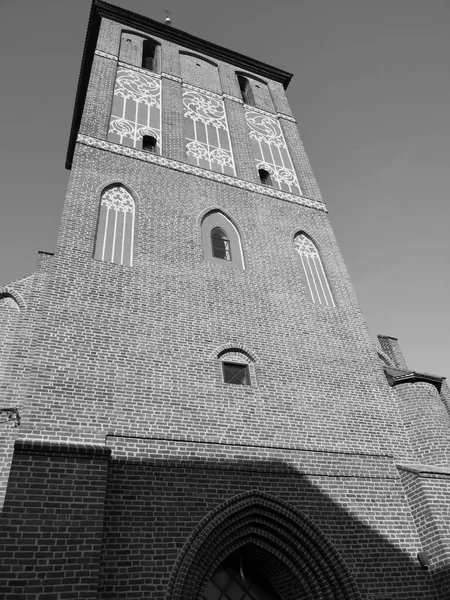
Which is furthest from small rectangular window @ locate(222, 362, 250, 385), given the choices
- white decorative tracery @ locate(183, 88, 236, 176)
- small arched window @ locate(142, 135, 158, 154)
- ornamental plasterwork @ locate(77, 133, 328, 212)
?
small arched window @ locate(142, 135, 158, 154)

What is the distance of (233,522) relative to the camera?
21.0ft

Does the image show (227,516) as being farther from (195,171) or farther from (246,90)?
(246,90)

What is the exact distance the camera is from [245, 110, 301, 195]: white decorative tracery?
13.2 m

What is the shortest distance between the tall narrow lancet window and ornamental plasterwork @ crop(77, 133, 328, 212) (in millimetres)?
1318

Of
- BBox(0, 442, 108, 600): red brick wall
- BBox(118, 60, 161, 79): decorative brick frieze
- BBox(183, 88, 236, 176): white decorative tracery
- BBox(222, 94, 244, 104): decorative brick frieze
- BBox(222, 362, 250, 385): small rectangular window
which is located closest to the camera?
BBox(0, 442, 108, 600): red brick wall

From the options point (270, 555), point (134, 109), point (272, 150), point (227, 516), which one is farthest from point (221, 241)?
point (270, 555)

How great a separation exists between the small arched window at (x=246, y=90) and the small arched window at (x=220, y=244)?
7.50 meters

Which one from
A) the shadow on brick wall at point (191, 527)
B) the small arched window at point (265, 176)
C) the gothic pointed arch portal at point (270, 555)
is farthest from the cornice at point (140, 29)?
the gothic pointed arch portal at point (270, 555)

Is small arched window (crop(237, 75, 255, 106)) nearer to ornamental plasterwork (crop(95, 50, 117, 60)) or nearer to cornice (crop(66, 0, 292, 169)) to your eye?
cornice (crop(66, 0, 292, 169))

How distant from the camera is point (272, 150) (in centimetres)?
1413

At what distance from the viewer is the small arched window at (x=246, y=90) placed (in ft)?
53.2

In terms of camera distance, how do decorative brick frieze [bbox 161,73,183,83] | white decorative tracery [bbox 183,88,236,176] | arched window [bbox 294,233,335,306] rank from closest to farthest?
arched window [bbox 294,233,335,306]
white decorative tracery [bbox 183,88,236,176]
decorative brick frieze [bbox 161,73,183,83]

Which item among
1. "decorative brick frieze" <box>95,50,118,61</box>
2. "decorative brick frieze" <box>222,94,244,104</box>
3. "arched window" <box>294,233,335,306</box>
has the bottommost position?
"arched window" <box>294,233,335,306</box>

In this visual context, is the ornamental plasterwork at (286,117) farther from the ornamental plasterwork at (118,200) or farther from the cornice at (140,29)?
the ornamental plasterwork at (118,200)
